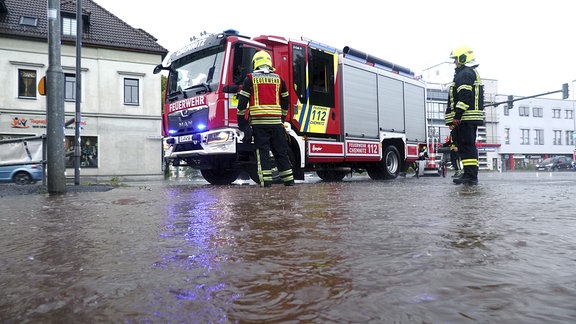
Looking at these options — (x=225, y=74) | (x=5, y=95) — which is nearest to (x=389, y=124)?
(x=225, y=74)

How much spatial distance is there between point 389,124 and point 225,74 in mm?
4966

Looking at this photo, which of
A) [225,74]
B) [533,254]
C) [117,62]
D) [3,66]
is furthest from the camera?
[117,62]

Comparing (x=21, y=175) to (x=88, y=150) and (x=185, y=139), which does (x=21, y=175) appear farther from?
(x=185, y=139)

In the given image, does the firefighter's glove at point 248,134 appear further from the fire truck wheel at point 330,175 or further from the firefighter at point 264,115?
the fire truck wheel at point 330,175

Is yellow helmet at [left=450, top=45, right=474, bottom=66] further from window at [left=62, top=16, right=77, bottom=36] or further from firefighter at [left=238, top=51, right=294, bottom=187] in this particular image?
window at [left=62, top=16, right=77, bottom=36]

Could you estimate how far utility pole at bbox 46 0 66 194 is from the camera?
5.28 metres

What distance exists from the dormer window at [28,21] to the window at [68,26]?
1194 millimetres

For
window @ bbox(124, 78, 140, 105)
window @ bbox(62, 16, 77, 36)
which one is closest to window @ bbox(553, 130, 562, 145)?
window @ bbox(124, 78, 140, 105)

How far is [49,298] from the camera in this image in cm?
95

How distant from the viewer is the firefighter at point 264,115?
6070mm

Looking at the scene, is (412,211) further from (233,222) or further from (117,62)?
(117,62)

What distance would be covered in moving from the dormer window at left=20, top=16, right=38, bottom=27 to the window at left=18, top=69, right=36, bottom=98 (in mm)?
2226

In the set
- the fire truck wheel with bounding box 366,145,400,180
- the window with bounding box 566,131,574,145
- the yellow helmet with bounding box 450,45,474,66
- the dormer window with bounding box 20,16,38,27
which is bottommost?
the fire truck wheel with bounding box 366,145,400,180

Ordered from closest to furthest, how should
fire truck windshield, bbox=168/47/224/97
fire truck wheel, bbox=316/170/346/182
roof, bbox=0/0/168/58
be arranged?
fire truck windshield, bbox=168/47/224/97 < fire truck wheel, bbox=316/170/346/182 < roof, bbox=0/0/168/58
